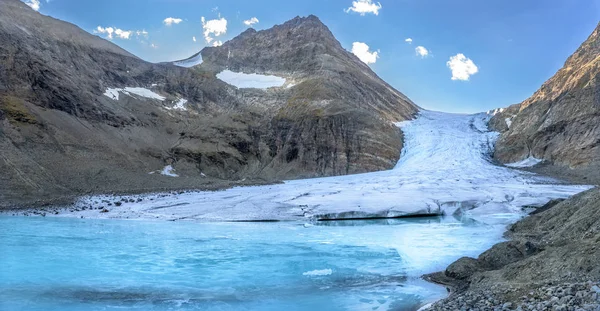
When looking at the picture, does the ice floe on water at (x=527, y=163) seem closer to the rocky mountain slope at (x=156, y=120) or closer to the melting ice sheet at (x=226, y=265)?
the rocky mountain slope at (x=156, y=120)

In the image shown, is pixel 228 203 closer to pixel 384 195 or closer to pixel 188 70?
pixel 384 195

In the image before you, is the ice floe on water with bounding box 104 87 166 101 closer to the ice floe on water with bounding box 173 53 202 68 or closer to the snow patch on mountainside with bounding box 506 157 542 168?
the ice floe on water with bounding box 173 53 202 68

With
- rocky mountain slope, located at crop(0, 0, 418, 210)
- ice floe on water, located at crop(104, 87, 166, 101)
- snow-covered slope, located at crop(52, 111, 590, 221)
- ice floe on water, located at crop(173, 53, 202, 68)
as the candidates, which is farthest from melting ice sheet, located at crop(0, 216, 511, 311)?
ice floe on water, located at crop(173, 53, 202, 68)

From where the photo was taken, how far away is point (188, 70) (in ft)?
182

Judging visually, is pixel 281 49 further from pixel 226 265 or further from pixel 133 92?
pixel 226 265

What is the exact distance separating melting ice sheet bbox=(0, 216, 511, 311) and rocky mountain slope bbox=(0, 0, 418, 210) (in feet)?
44.5

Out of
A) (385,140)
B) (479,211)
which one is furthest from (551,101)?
(479,211)

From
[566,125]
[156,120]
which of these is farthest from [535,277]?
[156,120]

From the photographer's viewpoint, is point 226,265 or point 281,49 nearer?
point 226,265

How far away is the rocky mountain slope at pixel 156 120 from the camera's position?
29.9 m

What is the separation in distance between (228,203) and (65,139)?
17182 mm

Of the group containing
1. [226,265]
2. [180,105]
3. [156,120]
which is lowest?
[226,265]

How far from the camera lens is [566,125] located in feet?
112

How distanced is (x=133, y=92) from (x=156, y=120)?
639 cm
